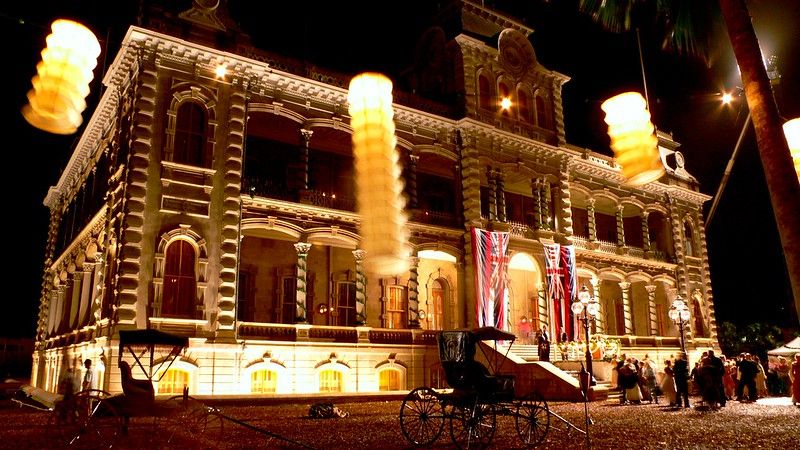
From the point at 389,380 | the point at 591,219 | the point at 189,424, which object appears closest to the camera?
the point at 189,424

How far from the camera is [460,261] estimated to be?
2683 centimetres

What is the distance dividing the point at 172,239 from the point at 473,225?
12.9 metres

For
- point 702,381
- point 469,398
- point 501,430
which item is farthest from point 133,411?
point 702,381

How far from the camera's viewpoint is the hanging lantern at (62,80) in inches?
322

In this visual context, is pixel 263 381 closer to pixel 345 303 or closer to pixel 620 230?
pixel 345 303

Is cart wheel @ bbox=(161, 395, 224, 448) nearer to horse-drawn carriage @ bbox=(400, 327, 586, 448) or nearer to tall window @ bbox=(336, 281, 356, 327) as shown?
horse-drawn carriage @ bbox=(400, 327, 586, 448)

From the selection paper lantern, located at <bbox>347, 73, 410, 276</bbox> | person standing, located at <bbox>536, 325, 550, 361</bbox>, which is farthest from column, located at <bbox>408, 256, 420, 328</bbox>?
paper lantern, located at <bbox>347, 73, 410, 276</bbox>

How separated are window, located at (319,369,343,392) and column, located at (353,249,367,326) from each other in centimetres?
215

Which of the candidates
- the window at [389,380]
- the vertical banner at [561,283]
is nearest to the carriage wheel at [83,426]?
the window at [389,380]

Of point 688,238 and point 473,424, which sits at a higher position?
point 688,238

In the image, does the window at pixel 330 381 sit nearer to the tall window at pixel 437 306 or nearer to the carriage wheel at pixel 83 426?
the tall window at pixel 437 306

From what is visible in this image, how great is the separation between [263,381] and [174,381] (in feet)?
10.1

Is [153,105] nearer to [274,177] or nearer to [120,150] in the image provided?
[120,150]

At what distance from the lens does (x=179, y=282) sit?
64.8 feet
